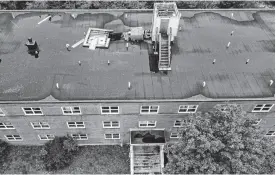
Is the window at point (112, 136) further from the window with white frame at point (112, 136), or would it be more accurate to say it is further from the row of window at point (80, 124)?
the row of window at point (80, 124)

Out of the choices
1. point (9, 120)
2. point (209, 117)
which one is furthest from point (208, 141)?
point (9, 120)

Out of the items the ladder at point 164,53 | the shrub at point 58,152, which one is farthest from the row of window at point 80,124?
the ladder at point 164,53

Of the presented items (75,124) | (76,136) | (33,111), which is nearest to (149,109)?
(75,124)

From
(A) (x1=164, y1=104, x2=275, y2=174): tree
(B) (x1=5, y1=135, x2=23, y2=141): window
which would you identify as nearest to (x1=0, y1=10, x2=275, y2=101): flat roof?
(A) (x1=164, y1=104, x2=275, y2=174): tree

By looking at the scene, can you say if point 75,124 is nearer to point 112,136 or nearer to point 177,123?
point 112,136

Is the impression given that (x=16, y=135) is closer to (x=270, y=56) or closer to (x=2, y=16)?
(x=2, y=16)
